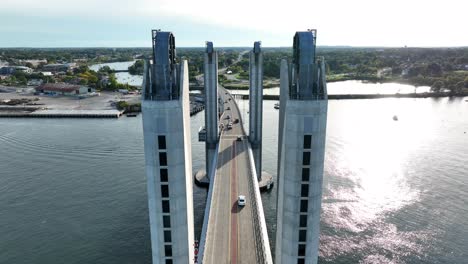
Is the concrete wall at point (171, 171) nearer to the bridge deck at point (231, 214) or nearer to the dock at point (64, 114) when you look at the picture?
the bridge deck at point (231, 214)

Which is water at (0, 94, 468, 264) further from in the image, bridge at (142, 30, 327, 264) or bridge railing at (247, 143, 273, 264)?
bridge at (142, 30, 327, 264)

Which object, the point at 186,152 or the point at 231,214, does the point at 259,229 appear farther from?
the point at 186,152

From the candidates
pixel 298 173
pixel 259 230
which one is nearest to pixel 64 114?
pixel 259 230

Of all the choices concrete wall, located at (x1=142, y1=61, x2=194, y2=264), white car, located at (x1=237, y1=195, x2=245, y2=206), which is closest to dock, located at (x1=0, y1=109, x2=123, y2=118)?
white car, located at (x1=237, y1=195, x2=245, y2=206)

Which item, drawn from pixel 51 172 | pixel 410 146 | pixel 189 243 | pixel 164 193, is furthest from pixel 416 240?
pixel 51 172

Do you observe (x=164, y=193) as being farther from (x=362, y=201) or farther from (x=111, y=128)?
(x=111, y=128)

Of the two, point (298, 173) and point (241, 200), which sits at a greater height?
point (298, 173)
